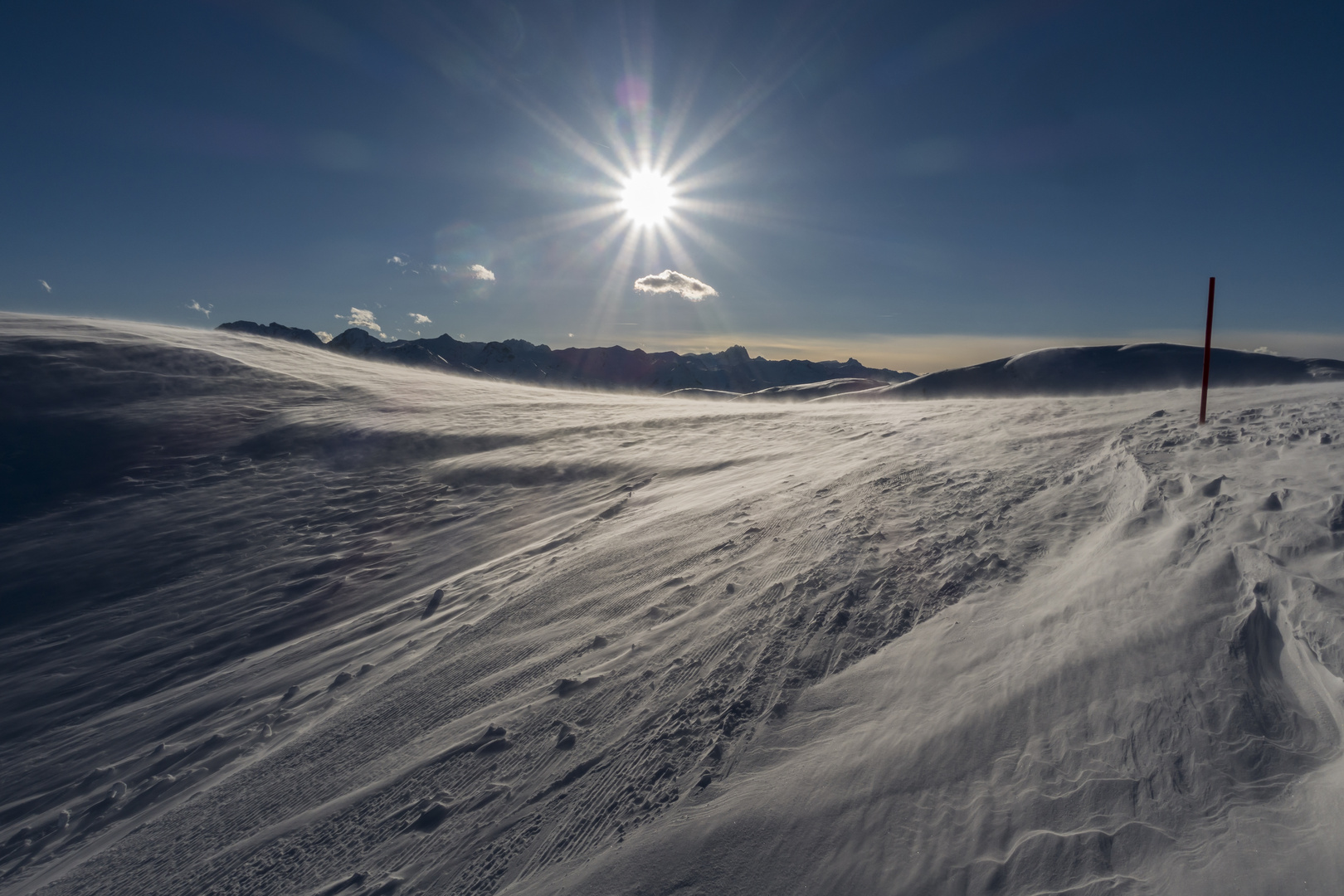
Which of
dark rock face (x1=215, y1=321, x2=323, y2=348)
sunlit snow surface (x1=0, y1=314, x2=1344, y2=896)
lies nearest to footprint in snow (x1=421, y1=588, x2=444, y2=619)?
sunlit snow surface (x1=0, y1=314, x2=1344, y2=896)

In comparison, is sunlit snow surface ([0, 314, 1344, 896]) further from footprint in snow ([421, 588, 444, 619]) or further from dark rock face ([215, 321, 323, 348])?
dark rock face ([215, 321, 323, 348])

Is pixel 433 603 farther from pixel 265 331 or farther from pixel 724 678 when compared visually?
pixel 265 331

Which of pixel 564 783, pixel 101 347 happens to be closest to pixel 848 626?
pixel 564 783

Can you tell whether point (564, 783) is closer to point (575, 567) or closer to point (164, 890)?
point (164, 890)

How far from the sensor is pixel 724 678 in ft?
11.5

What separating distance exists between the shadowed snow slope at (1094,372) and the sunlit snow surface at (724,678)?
17.1 meters

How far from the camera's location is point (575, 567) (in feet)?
18.4

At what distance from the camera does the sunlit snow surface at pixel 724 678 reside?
2.40 metres

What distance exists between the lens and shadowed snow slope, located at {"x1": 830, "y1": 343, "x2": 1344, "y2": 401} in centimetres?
2053

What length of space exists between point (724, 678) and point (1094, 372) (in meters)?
27.5

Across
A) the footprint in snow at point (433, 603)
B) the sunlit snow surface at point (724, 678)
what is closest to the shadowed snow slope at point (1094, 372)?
the sunlit snow surface at point (724, 678)

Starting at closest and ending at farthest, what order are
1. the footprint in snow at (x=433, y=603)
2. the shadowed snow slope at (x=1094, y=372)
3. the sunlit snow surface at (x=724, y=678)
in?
the sunlit snow surface at (x=724, y=678) < the footprint in snow at (x=433, y=603) < the shadowed snow slope at (x=1094, y=372)

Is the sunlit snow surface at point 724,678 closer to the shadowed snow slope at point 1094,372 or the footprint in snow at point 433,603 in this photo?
the footprint in snow at point 433,603

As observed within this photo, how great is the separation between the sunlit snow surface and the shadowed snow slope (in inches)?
672
